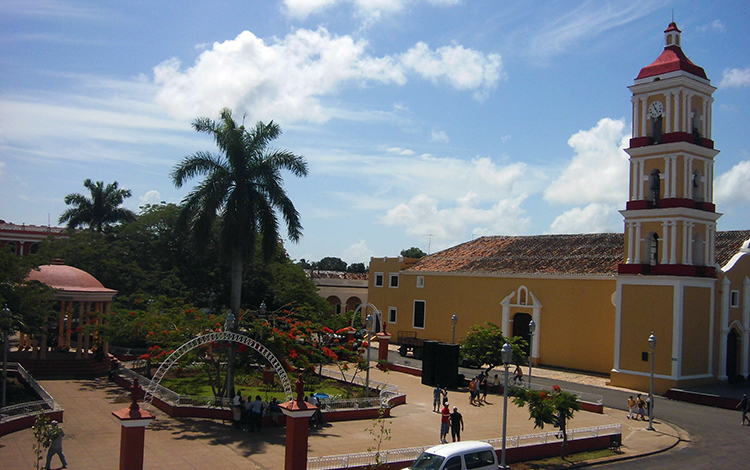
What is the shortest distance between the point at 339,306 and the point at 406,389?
3352 centimetres

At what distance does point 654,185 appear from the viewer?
105 feet

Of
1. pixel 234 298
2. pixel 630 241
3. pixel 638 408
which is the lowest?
pixel 638 408

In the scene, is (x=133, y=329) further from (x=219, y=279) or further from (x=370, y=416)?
(x=219, y=279)

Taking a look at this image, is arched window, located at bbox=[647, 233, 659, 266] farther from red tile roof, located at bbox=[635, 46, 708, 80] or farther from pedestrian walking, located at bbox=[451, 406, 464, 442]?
pedestrian walking, located at bbox=[451, 406, 464, 442]

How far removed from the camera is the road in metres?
17.8

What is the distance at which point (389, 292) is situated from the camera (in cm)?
4950

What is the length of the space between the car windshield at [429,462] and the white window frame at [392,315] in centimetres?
3493

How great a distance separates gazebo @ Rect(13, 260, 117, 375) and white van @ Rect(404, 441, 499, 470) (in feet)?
59.6

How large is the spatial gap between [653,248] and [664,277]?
7.01 ft

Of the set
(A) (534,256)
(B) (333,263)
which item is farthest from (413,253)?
(A) (534,256)

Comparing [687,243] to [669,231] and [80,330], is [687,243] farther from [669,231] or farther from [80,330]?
[80,330]

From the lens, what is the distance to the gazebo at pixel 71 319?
26844mm

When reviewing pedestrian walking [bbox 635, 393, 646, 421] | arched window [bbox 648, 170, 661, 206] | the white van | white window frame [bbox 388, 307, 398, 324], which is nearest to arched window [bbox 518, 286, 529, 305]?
arched window [bbox 648, 170, 661, 206]

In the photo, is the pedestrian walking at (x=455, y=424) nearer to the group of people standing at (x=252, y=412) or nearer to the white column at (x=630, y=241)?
the group of people standing at (x=252, y=412)
